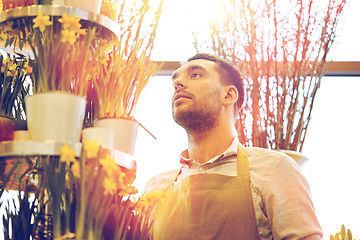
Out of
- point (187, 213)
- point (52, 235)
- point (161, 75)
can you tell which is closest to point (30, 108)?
point (52, 235)

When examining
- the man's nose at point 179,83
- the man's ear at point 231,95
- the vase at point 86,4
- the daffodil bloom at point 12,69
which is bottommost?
the daffodil bloom at point 12,69

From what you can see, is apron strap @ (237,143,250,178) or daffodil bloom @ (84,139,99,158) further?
apron strap @ (237,143,250,178)

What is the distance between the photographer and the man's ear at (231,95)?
2244 mm

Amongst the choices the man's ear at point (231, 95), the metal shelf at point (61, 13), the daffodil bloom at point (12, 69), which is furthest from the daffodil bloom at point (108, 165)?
the man's ear at point (231, 95)

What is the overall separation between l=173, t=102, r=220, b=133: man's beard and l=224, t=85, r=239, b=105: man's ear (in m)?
0.10

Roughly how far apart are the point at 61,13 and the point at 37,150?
0.37 metres

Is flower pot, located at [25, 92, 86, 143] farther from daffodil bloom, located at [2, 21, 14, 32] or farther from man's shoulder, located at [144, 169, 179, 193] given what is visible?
man's shoulder, located at [144, 169, 179, 193]

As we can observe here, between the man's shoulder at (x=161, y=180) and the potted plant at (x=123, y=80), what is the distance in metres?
0.98

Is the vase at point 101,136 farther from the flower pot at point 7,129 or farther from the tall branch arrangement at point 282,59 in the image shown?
the tall branch arrangement at point 282,59

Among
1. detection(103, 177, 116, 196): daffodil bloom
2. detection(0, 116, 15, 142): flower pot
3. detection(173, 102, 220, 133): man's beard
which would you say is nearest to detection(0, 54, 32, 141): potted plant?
detection(0, 116, 15, 142): flower pot

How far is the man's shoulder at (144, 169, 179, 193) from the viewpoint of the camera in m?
2.20

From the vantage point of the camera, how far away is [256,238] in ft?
5.87

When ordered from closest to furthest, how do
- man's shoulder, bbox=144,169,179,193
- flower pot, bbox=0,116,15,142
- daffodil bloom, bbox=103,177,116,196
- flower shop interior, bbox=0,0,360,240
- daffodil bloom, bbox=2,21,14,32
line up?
daffodil bloom, bbox=103,177,116,196 → flower shop interior, bbox=0,0,360,240 → flower pot, bbox=0,116,15,142 → daffodil bloom, bbox=2,21,14,32 → man's shoulder, bbox=144,169,179,193

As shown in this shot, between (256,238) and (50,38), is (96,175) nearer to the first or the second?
(50,38)
